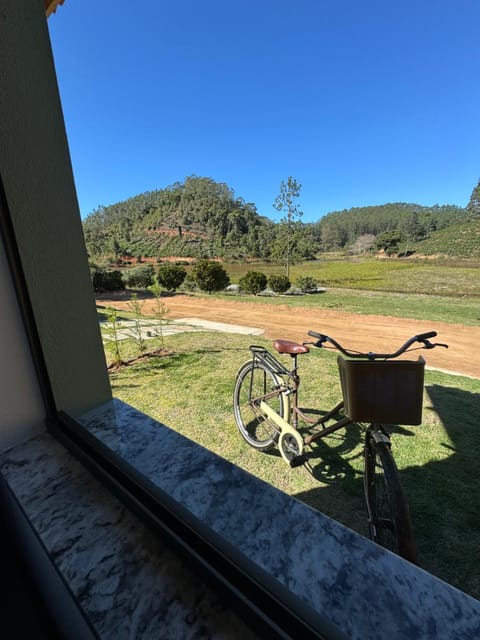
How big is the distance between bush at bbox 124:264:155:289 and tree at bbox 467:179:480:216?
4.78 meters

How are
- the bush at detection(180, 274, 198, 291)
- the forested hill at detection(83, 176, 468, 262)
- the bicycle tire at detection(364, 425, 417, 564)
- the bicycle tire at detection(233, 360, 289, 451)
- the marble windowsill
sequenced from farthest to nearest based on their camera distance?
the bush at detection(180, 274, 198, 291) < the forested hill at detection(83, 176, 468, 262) < the bicycle tire at detection(233, 360, 289, 451) < the bicycle tire at detection(364, 425, 417, 564) < the marble windowsill

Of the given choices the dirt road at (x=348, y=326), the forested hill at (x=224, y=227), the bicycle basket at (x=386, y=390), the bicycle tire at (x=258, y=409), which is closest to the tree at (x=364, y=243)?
the forested hill at (x=224, y=227)

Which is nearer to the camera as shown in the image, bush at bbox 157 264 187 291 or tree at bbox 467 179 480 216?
tree at bbox 467 179 480 216

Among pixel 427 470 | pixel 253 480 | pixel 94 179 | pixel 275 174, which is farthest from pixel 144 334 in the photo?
pixel 275 174

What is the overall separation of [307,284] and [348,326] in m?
3.84

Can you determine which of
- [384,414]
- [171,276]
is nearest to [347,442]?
[384,414]

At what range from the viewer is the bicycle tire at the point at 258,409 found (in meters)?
1.50

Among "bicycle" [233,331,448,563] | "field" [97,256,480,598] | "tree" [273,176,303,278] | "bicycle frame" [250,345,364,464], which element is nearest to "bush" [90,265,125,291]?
"field" [97,256,480,598]

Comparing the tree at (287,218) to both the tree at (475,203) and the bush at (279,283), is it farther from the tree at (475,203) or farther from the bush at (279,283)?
the tree at (475,203)

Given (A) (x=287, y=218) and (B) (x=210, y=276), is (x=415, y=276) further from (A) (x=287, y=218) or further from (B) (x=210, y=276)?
(B) (x=210, y=276)

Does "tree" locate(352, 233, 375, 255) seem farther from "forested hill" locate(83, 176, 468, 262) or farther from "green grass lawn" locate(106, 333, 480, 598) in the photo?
"green grass lawn" locate(106, 333, 480, 598)

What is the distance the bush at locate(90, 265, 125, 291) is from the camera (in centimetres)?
384

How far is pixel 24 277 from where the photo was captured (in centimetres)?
58

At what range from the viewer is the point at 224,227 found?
38.8 ft
